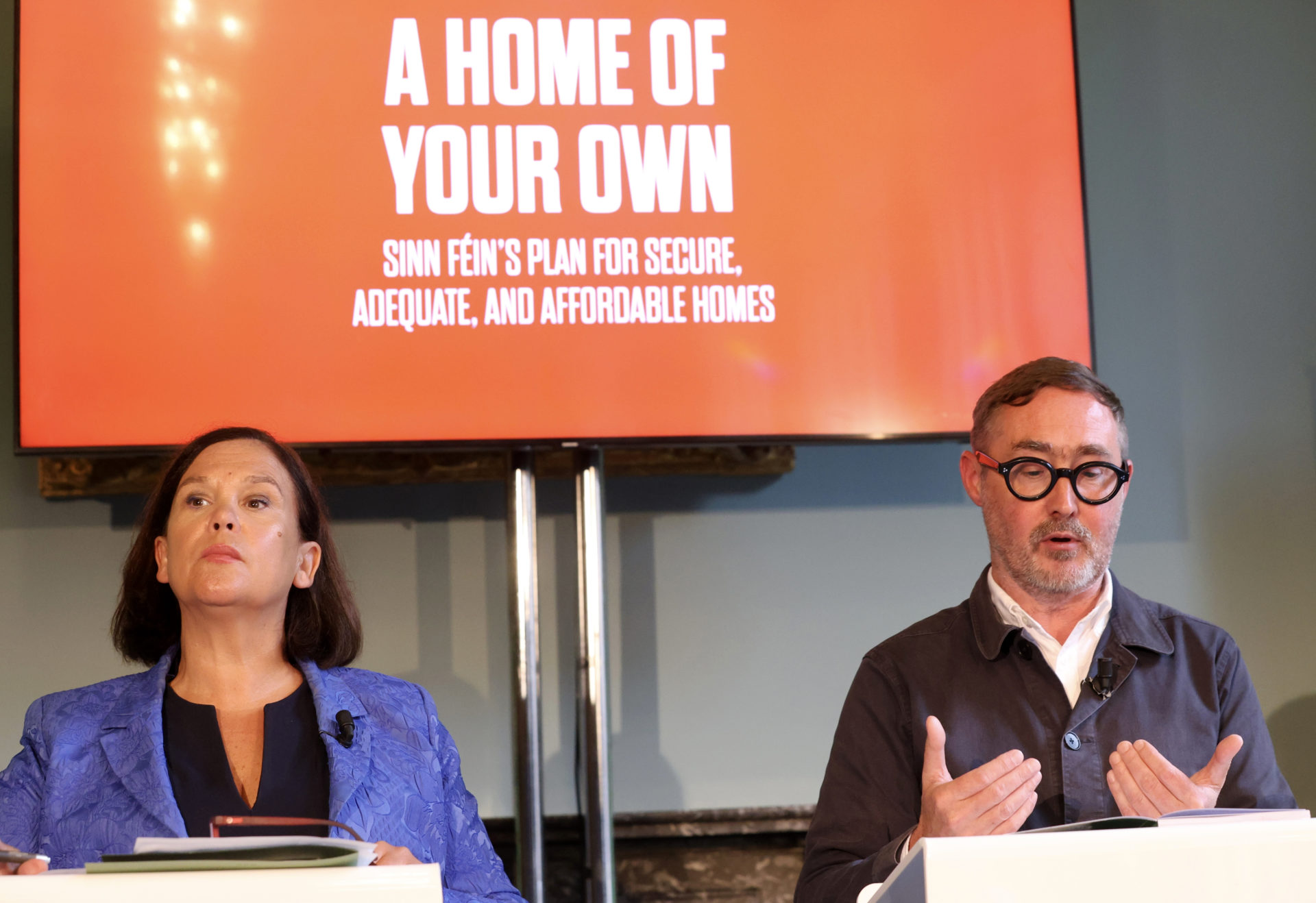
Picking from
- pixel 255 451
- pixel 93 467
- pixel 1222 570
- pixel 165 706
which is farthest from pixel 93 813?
pixel 1222 570

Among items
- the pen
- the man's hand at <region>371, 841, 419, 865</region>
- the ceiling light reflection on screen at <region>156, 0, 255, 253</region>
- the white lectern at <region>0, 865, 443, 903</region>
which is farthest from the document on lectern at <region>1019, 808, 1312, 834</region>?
the ceiling light reflection on screen at <region>156, 0, 255, 253</region>

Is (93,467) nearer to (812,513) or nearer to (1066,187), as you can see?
(812,513)

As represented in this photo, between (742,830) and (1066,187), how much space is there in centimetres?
158

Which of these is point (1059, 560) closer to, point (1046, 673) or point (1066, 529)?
point (1066, 529)

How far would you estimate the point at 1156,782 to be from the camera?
1.47m

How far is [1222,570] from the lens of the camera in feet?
9.66

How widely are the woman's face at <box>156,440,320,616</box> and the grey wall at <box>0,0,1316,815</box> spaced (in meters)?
0.82

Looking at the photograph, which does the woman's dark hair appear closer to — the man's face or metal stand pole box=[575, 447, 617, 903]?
metal stand pole box=[575, 447, 617, 903]

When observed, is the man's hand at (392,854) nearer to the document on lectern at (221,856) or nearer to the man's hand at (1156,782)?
the document on lectern at (221,856)

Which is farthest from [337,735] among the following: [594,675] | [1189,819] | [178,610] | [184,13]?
[184,13]

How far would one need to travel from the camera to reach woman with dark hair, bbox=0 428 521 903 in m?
1.72

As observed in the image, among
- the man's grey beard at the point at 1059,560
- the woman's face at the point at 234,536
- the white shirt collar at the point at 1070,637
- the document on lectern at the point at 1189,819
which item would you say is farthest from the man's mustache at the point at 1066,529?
the woman's face at the point at 234,536

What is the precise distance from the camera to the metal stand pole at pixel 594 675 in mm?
2496

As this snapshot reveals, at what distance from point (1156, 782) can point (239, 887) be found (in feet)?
3.45
